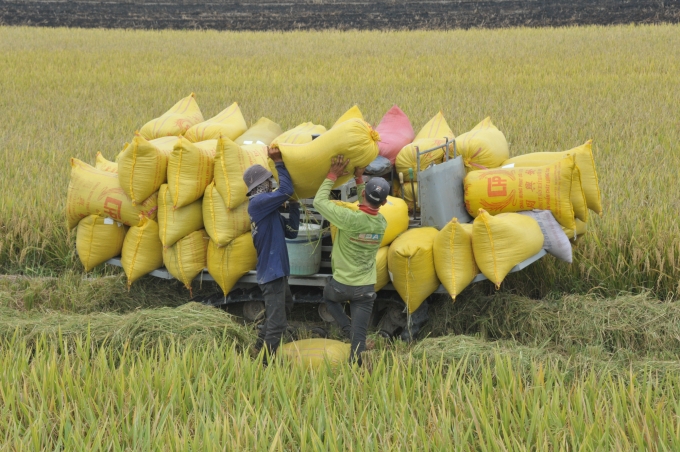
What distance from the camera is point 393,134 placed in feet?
20.0

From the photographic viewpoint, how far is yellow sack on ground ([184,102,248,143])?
247 inches

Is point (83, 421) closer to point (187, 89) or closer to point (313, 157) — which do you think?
point (313, 157)

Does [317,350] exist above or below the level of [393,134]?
below

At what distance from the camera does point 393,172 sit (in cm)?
580

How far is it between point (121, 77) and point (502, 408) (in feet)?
46.2

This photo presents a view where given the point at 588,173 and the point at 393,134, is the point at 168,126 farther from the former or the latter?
the point at 588,173

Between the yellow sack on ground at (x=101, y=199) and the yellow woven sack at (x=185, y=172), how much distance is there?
0.32 meters

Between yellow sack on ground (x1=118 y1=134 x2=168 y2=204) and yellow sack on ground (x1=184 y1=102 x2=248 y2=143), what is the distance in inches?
35.8

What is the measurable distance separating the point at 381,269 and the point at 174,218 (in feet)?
4.87

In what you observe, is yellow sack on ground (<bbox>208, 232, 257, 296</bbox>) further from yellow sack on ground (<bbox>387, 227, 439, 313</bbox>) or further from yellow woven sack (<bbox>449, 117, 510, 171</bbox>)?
yellow woven sack (<bbox>449, 117, 510, 171</bbox>)

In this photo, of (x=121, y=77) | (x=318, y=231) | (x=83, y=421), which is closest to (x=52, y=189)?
(x=318, y=231)

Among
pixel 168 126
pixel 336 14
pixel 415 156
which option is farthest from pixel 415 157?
pixel 336 14

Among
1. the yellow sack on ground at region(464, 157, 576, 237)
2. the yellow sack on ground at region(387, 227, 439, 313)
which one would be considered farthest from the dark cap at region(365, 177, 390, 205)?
the yellow sack on ground at region(464, 157, 576, 237)

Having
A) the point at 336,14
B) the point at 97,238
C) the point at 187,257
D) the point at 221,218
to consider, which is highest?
the point at 336,14
